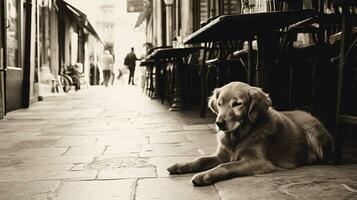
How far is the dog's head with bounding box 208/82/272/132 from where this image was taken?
9.17 ft

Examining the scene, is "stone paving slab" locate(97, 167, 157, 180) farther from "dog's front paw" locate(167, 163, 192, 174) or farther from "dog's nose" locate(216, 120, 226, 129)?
"dog's nose" locate(216, 120, 226, 129)

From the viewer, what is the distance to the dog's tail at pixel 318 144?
9.99 feet

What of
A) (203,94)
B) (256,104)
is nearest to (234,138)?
(256,104)

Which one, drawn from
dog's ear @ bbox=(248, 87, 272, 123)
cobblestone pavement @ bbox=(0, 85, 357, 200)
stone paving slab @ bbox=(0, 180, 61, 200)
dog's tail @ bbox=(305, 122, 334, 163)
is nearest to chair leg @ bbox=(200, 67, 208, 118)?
cobblestone pavement @ bbox=(0, 85, 357, 200)

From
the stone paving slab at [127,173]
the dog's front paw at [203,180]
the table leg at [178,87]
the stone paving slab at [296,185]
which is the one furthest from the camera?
the table leg at [178,87]

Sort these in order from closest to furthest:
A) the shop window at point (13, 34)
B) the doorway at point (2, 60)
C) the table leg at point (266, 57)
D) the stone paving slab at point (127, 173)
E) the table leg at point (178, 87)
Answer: the stone paving slab at point (127, 173), the table leg at point (266, 57), the doorway at point (2, 60), the table leg at point (178, 87), the shop window at point (13, 34)

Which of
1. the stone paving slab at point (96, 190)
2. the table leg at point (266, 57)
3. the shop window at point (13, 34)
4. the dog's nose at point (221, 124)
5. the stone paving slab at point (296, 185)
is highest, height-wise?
the shop window at point (13, 34)

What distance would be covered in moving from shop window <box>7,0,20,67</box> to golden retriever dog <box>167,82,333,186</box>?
6311 mm

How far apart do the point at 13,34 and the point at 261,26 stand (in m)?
6.31

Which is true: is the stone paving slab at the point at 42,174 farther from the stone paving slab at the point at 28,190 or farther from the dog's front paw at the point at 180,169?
the dog's front paw at the point at 180,169

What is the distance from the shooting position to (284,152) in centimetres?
292

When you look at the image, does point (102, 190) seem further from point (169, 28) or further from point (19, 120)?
point (169, 28)

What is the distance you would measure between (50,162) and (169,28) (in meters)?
12.9

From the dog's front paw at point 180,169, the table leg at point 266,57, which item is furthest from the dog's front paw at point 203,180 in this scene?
the table leg at point 266,57
